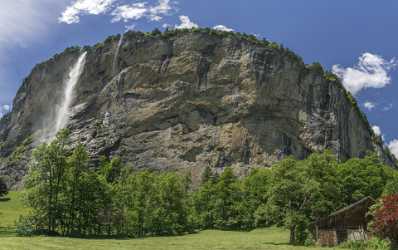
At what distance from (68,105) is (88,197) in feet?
331

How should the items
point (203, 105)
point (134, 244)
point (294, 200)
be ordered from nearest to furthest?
point (134, 244), point (294, 200), point (203, 105)

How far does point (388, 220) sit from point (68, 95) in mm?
138927

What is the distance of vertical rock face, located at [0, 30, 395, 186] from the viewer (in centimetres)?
13775

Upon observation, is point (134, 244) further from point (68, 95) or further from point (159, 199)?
point (68, 95)

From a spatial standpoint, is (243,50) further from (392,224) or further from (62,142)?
(392,224)

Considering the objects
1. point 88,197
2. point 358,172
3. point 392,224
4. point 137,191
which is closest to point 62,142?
point 88,197

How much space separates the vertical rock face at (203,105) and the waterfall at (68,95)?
299cm

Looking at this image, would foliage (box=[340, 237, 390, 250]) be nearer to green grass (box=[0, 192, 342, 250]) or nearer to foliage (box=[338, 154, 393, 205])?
green grass (box=[0, 192, 342, 250])

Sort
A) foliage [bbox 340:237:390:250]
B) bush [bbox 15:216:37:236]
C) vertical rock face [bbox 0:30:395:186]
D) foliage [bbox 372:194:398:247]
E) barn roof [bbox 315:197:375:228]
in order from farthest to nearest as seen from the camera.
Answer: vertical rock face [bbox 0:30:395:186] < bush [bbox 15:216:37:236] < barn roof [bbox 315:197:375:228] < foliage [bbox 340:237:390:250] < foliage [bbox 372:194:398:247]

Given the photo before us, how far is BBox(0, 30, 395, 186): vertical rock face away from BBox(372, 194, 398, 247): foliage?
98.0 m

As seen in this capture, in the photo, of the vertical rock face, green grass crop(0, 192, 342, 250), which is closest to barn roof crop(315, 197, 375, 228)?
green grass crop(0, 192, 342, 250)

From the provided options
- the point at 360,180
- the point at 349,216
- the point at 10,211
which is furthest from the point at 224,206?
the point at 10,211

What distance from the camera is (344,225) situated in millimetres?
49344

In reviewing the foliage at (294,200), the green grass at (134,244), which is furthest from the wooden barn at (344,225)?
the green grass at (134,244)
